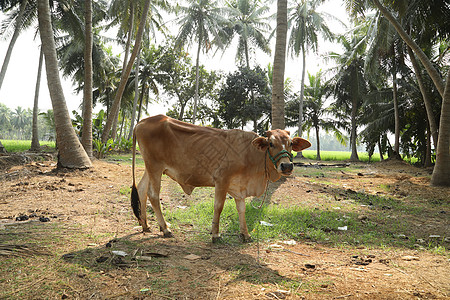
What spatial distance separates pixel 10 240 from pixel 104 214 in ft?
6.05

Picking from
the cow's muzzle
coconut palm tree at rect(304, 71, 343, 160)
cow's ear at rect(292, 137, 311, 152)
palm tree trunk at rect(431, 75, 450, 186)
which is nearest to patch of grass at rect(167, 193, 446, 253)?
the cow's muzzle

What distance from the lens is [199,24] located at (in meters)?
29.2

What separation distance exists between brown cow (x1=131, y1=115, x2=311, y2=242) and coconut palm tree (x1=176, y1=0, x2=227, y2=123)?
80.1ft

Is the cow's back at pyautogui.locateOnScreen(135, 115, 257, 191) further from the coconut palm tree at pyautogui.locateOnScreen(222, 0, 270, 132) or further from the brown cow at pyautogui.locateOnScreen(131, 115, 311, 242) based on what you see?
the coconut palm tree at pyautogui.locateOnScreen(222, 0, 270, 132)

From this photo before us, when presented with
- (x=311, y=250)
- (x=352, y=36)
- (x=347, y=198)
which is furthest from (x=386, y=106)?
(x=311, y=250)

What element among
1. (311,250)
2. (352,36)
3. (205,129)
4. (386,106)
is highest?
(352,36)

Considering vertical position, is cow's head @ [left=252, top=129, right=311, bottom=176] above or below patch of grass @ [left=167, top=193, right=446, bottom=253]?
above

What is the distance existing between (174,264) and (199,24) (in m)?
29.1

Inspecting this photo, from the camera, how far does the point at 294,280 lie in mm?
3104

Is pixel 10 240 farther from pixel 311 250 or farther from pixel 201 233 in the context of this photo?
pixel 311 250

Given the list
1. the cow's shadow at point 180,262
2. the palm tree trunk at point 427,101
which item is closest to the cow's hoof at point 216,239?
the cow's shadow at point 180,262

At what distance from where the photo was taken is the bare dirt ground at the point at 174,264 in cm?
274

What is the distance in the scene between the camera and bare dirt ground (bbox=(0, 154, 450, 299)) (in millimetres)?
2740

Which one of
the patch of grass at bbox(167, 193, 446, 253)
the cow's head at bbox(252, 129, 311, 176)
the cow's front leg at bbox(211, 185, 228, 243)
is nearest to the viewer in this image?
the cow's head at bbox(252, 129, 311, 176)
